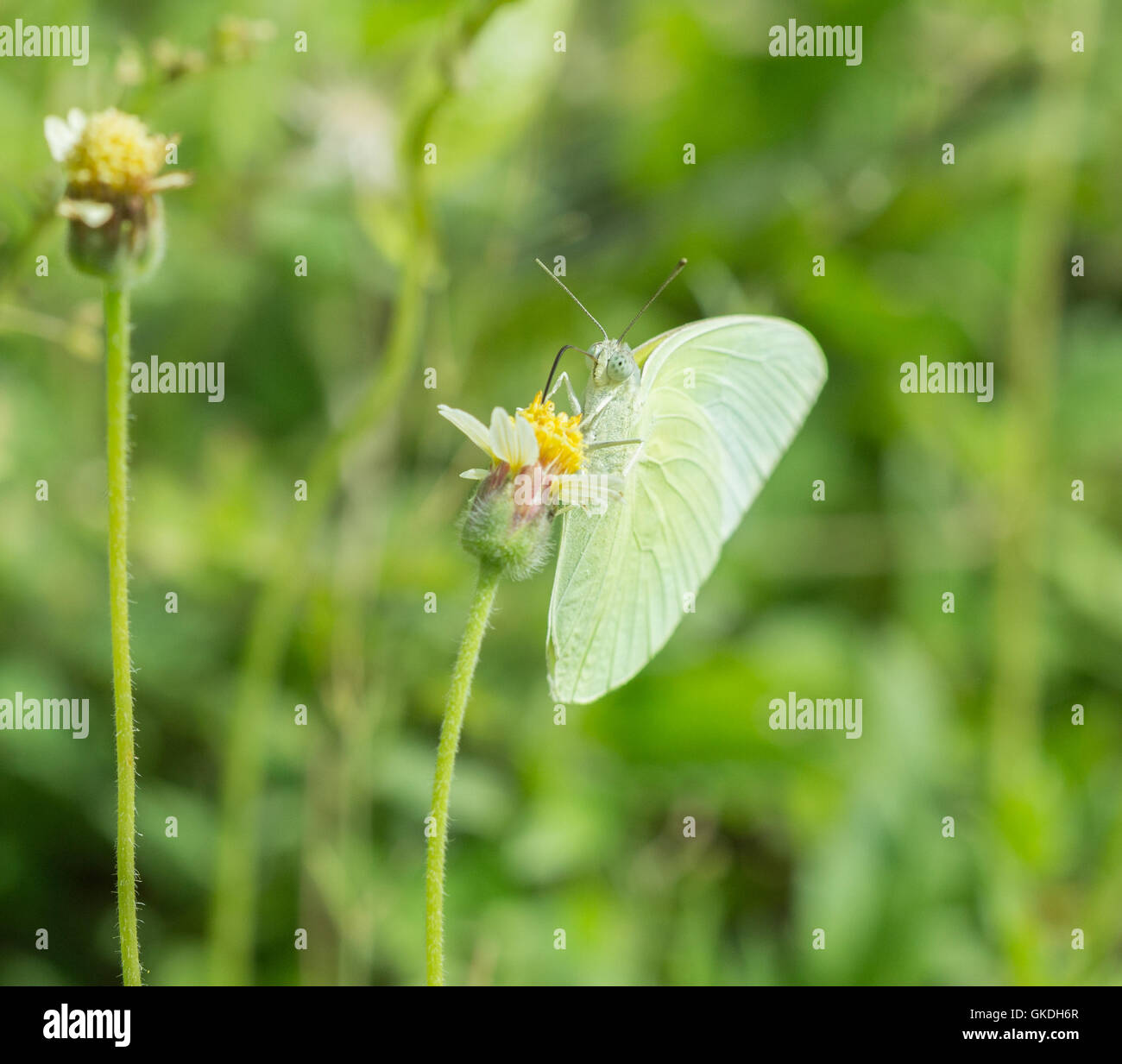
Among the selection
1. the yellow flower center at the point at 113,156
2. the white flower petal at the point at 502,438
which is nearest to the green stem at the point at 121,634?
the yellow flower center at the point at 113,156

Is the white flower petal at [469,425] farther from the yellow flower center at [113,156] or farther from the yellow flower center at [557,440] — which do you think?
the yellow flower center at [113,156]

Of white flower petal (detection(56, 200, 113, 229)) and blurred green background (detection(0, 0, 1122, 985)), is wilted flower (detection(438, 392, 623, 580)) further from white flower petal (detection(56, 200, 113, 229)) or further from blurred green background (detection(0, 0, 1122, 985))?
blurred green background (detection(0, 0, 1122, 985))

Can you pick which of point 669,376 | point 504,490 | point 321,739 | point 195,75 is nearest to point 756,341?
point 669,376

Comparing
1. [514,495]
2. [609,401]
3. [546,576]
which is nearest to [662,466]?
[609,401]

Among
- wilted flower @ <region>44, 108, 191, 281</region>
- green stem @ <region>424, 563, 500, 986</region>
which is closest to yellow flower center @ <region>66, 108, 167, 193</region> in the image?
wilted flower @ <region>44, 108, 191, 281</region>

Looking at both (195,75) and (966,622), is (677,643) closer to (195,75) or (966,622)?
(966,622)

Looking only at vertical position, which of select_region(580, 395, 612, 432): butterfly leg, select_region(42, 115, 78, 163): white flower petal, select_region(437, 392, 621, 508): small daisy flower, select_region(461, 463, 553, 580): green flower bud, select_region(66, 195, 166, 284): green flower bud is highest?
select_region(42, 115, 78, 163): white flower petal
